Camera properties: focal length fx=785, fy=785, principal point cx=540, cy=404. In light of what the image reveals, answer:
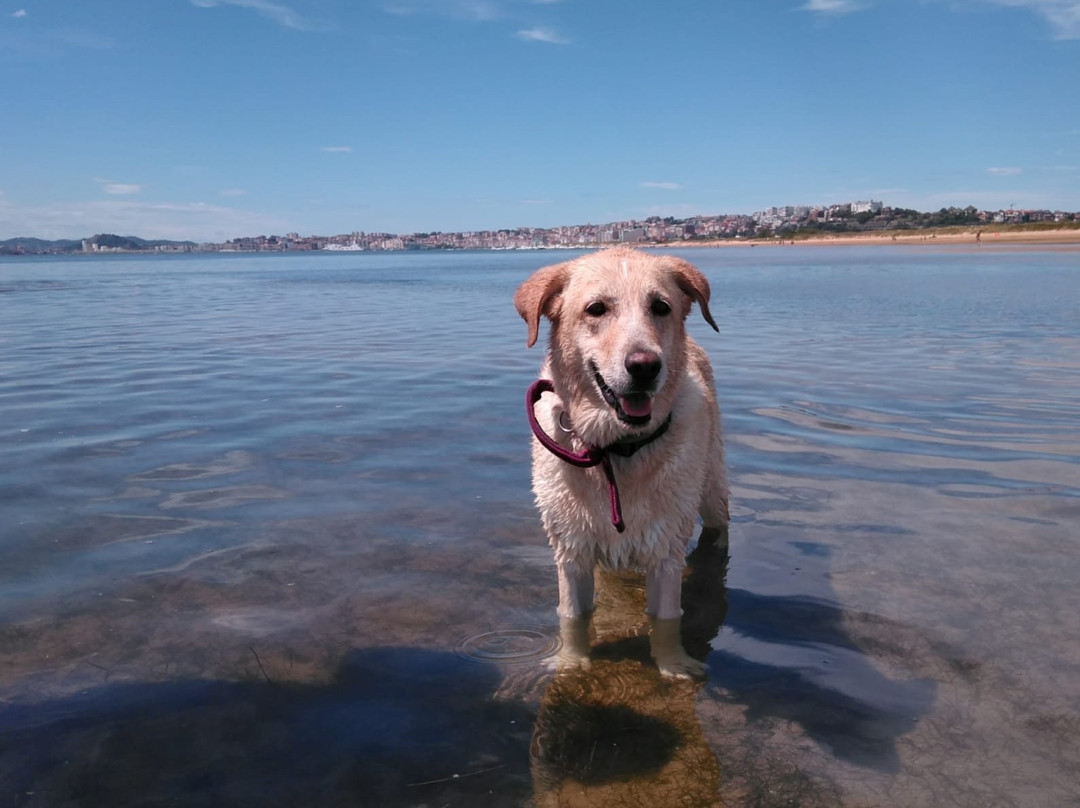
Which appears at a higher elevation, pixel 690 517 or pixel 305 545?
pixel 690 517

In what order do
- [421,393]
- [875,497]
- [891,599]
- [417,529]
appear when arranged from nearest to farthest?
[891,599], [417,529], [875,497], [421,393]

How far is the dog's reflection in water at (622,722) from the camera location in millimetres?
3643

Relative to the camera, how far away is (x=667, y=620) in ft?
16.0

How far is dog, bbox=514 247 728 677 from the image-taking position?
4593 mm

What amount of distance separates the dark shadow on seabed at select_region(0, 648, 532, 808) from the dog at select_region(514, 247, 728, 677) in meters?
0.97

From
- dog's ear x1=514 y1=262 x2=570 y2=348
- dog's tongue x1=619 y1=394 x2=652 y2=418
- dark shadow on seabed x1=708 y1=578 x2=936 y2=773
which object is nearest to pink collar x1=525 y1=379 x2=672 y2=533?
dog's tongue x1=619 y1=394 x2=652 y2=418

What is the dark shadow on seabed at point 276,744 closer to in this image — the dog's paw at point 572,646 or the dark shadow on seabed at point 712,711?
the dark shadow on seabed at point 712,711

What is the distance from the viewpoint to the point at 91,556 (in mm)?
6090

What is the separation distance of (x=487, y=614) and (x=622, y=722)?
4.79 ft

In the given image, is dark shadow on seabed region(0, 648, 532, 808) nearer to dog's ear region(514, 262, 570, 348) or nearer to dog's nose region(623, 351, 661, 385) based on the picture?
dog's nose region(623, 351, 661, 385)

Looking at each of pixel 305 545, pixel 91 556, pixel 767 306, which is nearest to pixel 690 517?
pixel 305 545

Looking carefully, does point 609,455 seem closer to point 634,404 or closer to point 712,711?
point 634,404

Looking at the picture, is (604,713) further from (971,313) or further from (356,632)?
(971,313)

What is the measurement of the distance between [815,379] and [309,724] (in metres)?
11.3
